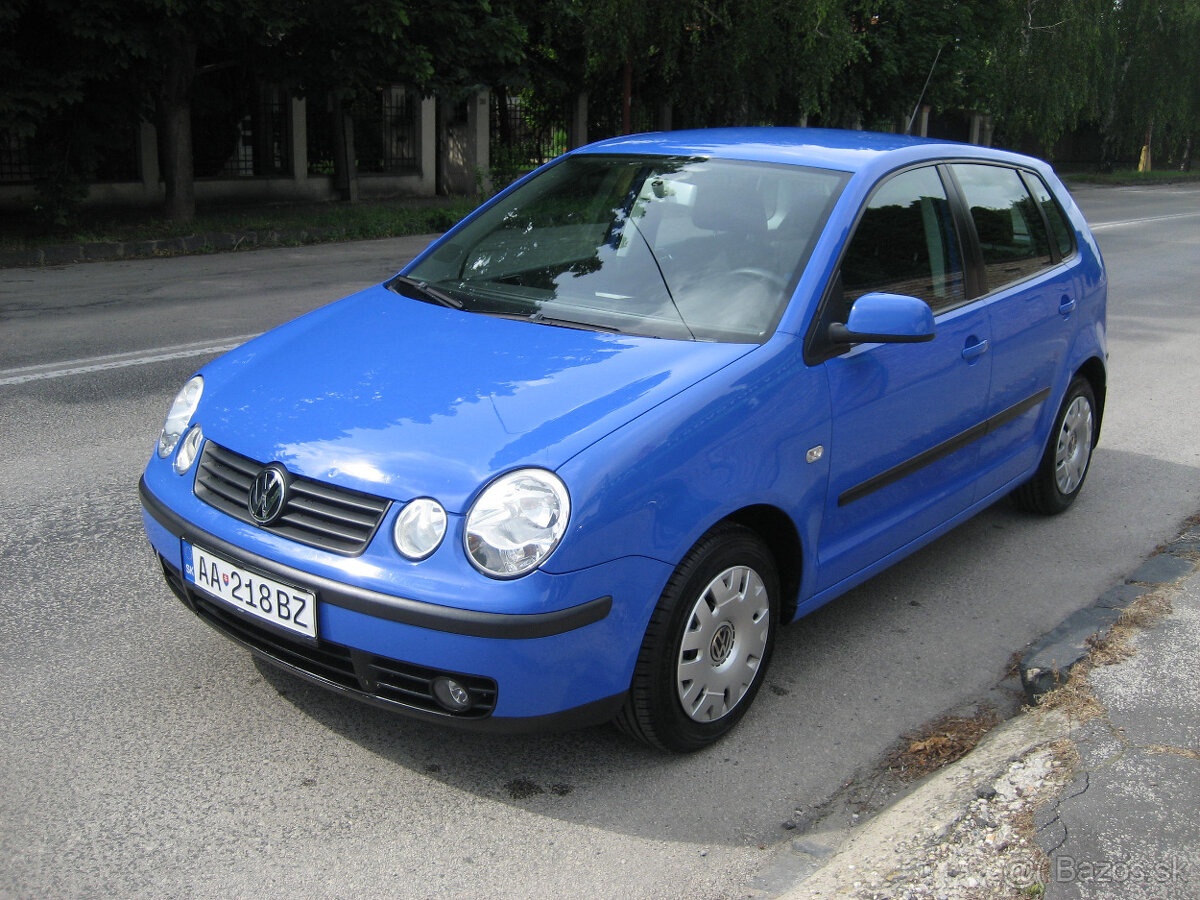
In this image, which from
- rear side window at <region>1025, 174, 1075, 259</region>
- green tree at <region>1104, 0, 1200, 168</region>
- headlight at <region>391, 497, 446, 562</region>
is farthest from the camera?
green tree at <region>1104, 0, 1200, 168</region>

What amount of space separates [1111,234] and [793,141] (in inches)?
631

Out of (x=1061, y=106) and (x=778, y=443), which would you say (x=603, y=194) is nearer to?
(x=778, y=443)

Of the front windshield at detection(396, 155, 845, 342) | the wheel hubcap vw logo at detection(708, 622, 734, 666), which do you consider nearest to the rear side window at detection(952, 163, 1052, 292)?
the front windshield at detection(396, 155, 845, 342)

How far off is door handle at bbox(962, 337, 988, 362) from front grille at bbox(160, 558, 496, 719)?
2232mm

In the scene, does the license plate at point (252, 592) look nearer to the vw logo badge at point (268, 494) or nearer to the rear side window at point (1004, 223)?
the vw logo badge at point (268, 494)

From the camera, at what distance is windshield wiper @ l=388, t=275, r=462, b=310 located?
386cm

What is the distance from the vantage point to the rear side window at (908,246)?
148 inches

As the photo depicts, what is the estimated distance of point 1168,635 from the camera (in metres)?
3.80

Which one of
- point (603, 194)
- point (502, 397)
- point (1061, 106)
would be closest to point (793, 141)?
point (603, 194)

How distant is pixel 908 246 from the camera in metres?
4.02

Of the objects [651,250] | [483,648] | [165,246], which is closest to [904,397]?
[651,250]

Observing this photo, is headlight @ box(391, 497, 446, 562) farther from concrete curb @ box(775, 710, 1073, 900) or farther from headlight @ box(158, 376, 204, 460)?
concrete curb @ box(775, 710, 1073, 900)

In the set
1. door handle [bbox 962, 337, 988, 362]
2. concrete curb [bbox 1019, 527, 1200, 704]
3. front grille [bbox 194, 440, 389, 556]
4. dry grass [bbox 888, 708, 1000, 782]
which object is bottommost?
dry grass [bbox 888, 708, 1000, 782]

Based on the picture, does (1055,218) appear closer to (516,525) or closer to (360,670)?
(516,525)
